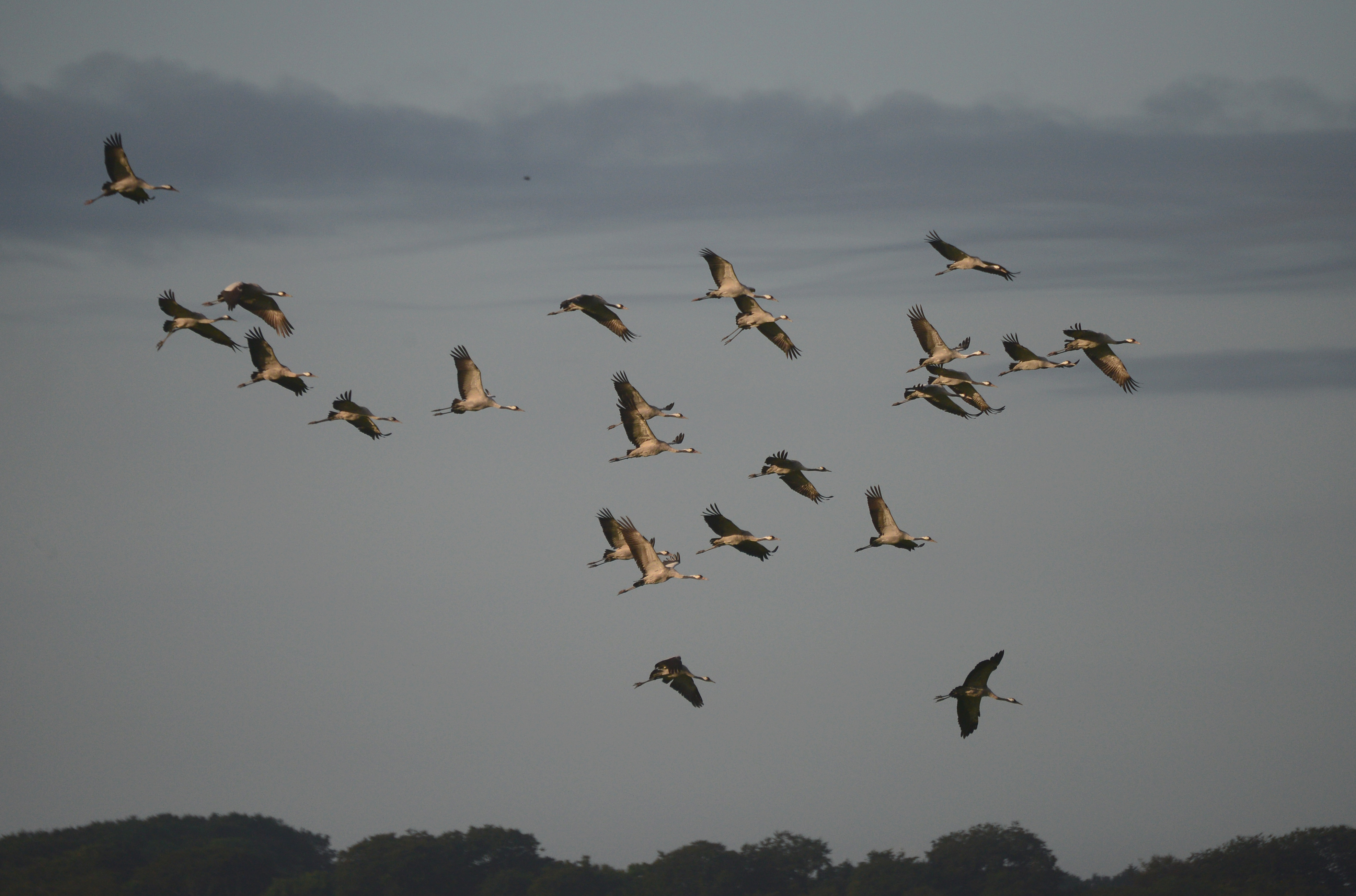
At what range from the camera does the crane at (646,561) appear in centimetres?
4422

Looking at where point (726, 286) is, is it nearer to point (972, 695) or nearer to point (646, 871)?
point (972, 695)

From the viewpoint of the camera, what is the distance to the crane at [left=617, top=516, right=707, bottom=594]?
145ft

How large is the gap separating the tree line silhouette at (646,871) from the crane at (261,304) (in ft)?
269

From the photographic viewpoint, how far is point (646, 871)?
120875mm

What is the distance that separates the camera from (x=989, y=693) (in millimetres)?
41156

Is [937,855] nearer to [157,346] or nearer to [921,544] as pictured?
[921,544]

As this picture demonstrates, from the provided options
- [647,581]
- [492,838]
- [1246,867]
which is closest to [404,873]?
[492,838]

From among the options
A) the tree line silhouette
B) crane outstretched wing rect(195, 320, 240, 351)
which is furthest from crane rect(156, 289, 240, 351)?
the tree line silhouette

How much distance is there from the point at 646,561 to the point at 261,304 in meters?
12.0

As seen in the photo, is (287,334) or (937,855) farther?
(937,855)

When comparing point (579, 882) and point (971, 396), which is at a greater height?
point (971, 396)

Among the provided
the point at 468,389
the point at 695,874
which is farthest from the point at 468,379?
the point at 695,874

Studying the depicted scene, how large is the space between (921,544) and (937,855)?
79366mm

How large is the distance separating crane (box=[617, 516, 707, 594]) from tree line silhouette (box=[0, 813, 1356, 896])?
7212 cm
